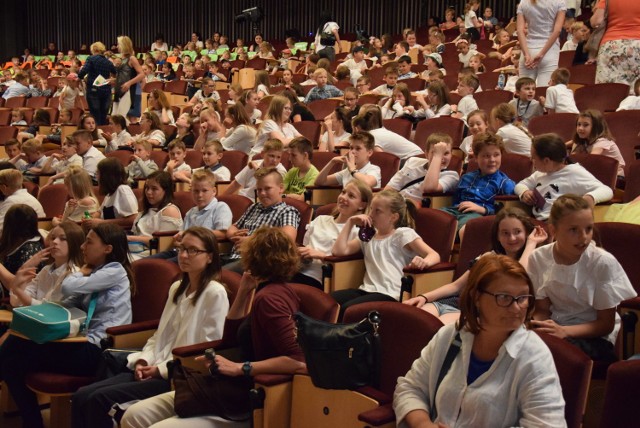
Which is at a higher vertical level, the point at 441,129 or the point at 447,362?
the point at 441,129

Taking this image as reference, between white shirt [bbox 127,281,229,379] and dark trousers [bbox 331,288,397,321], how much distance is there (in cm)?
56

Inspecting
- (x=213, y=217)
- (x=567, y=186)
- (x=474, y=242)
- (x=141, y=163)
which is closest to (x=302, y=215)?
(x=213, y=217)

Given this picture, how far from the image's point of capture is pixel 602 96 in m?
5.66

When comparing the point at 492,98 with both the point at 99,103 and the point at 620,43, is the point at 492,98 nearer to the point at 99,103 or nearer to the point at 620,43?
the point at 620,43

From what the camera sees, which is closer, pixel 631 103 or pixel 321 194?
pixel 321 194

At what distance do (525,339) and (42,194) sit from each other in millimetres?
4512

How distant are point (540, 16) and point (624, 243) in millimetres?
3169

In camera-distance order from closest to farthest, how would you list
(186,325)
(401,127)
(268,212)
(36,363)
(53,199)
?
(186,325), (36,363), (268,212), (53,199), (401,127)

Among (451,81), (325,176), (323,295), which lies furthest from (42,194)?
(451,81)

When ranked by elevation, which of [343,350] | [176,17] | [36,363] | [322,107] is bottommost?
[36,363]

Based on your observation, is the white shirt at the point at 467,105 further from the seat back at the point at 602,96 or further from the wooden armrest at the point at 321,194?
the wooden armrest at the point at 321,194

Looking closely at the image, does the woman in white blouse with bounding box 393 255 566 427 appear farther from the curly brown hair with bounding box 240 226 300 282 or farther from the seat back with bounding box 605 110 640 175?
the seat back with bounding box 605 110 640 175

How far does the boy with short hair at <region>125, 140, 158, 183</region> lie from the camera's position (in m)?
6.40

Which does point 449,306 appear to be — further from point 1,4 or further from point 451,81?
point 1,4
